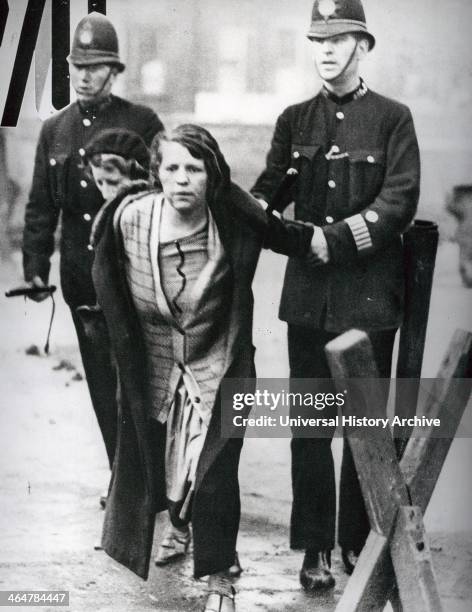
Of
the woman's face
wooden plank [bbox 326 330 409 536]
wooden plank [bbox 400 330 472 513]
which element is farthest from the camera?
the woman's face

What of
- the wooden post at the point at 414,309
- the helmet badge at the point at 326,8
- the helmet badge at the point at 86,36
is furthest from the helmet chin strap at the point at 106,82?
the wooden post at the point at 414,309

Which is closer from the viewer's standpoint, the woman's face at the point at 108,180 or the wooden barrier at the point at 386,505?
the wooden barrier at the point at 386,505

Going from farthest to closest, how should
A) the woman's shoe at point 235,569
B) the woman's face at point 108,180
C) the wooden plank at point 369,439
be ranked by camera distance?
1. the woman's shoe at point 235,569
2. the woman's face at point 108,180
3. the wooden plank at point 369,439

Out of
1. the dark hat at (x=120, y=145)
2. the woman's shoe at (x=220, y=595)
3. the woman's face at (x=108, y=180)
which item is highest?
the dark hat at (x=120, y=145)

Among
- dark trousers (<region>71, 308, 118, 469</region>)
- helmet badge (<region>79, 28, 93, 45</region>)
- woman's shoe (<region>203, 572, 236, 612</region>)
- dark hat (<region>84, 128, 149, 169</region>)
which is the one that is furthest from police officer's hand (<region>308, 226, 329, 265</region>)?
woman's shoe (<region>203, 572, 236, 612</region>)

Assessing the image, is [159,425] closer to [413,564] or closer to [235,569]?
[235,569]

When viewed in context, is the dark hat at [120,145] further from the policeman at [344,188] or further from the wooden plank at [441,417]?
the wooden plank at [441,417]

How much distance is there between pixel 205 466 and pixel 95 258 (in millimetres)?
830

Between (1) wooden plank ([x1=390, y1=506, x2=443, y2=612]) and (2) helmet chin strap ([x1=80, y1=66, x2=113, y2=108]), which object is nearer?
(1) wooden plank ([x1=390, y1=506, x2=443, y2=612])

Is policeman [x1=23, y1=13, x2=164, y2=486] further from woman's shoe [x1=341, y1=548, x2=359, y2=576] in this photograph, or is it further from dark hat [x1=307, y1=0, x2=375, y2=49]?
woman's shoe [x1=341, y1=548, x2=359, y2=576]

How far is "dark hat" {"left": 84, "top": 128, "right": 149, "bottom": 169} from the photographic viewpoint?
3449mm

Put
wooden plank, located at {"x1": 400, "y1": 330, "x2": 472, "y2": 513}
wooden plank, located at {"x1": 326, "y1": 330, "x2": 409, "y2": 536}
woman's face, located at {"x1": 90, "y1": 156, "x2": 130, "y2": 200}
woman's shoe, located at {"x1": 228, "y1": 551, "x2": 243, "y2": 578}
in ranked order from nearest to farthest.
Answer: wooden plank, located at {"x1": 326, "y1": 330, "x2": 409, "y2": 536}, wooden plank, located at {"x1": 400, "y1": 330, "x2": 472, "y2": 513}, woman's face, located at {"x1": 90, "y1": 156, "x2": 130, "y2": 200}, woman's shoe, located at {"x1": 228, "y1": 551, "x2": 243, "y2": 578}

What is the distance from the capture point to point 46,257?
139 inches

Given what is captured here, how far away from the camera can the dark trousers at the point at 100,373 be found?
355 centimetres
